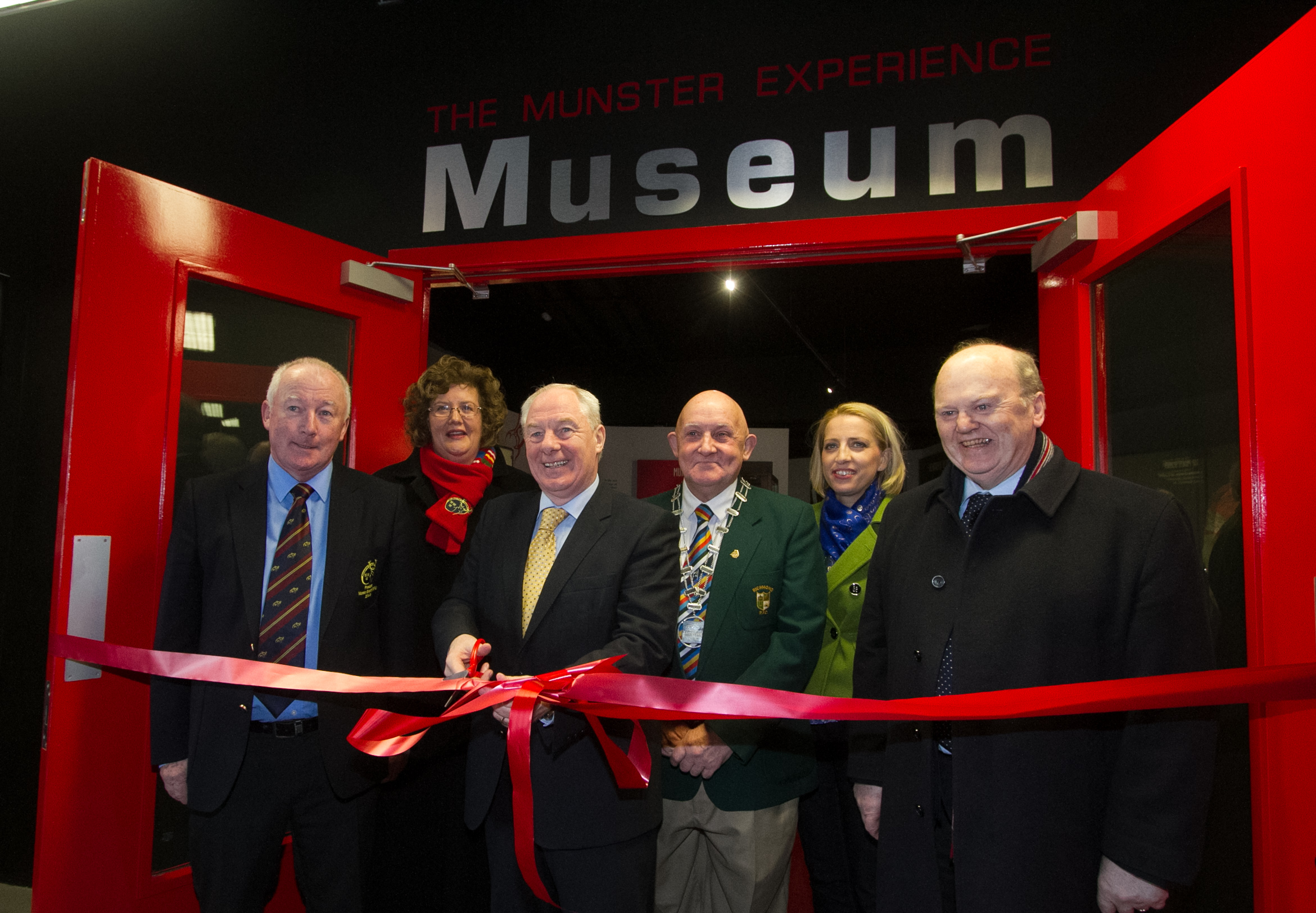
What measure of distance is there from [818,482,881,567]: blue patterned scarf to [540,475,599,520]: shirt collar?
1.02m

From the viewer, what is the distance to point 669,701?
67.8 inches

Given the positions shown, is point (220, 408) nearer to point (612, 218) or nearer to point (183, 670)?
point (183, 670)

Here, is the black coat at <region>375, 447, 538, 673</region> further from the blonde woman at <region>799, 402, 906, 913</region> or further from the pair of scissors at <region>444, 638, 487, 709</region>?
the blonde woman at <region>799, 402, 906, 913</region>

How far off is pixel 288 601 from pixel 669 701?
1.26 metres

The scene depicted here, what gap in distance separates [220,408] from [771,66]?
272cm

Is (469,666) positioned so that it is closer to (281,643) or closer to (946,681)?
(281,643)

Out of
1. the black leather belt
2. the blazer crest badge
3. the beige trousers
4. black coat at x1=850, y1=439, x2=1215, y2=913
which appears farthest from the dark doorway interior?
the black leather belt

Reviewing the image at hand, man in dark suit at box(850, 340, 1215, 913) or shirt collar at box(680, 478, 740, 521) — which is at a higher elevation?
shirt collar at box(680, 478, 740, 521)

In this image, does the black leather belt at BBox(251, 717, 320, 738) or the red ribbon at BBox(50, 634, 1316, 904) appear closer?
the red ribbon at BBox(50, 634, 1316, 904)

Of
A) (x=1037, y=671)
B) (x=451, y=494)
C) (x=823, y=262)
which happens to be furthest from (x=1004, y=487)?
(x=451, y=494)

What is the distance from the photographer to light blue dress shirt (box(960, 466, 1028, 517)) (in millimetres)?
1875

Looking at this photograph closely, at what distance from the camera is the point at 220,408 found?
2883 mm

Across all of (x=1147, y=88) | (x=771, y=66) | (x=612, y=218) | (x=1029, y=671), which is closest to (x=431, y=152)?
(x=612, y=218)

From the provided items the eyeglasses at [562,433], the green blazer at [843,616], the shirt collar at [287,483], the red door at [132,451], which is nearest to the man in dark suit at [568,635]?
the eyeglasses at [562,433]
